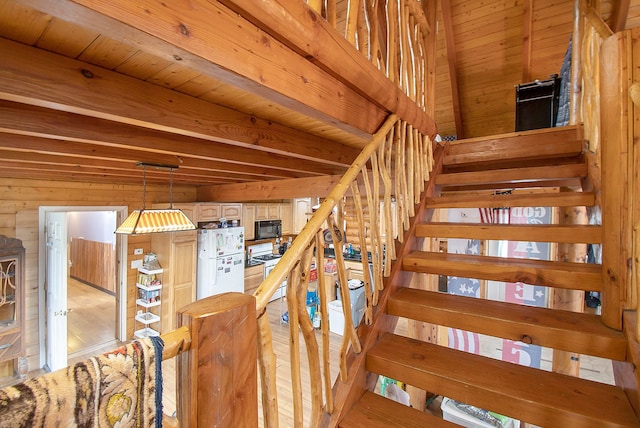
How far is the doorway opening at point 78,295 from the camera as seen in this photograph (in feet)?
11.7

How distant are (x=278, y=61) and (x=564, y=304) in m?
2.94

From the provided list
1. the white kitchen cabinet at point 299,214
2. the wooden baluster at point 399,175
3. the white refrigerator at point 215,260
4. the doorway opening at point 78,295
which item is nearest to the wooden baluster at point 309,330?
the wooden baluster at point 399,175

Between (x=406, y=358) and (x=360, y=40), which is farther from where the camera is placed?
(x=360, y=40)

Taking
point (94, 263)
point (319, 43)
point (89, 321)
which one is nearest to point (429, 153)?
point (319, 43)

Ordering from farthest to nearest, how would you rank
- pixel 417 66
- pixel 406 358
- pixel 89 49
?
pixel 417 66 → pixel 406 358 → pixel 89 49

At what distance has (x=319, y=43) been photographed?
115cm

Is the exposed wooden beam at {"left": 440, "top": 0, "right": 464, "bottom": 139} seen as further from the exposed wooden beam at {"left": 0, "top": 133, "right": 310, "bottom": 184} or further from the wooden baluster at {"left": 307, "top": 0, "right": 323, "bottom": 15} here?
the wooden baluster at {"left": 307, "top": 0, "right": 323, "bottom": 15}

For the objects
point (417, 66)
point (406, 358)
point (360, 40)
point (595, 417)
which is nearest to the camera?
A: point (595, 417)

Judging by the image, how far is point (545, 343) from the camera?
1.30 metres

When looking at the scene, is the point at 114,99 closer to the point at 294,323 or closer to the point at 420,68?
the point at 294,323

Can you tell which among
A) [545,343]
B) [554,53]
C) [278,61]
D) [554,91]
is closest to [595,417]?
[545,343]

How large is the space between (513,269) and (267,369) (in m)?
1.36

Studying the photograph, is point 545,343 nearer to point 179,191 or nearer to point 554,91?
point 554,91

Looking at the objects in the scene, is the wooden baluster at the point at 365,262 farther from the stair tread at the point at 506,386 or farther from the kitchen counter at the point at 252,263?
the kitchen counter at the point at 252,263
